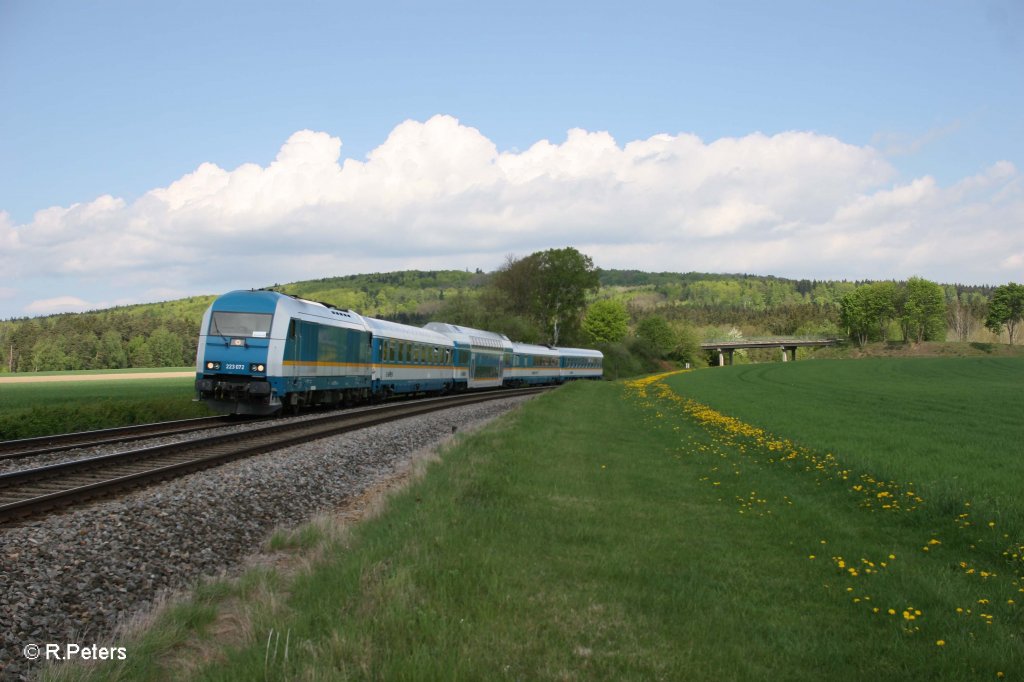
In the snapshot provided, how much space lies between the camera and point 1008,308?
138m

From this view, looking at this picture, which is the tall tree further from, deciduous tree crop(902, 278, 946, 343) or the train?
the train

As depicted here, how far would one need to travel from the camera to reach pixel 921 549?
27.1 feet

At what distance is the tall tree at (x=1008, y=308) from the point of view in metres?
136


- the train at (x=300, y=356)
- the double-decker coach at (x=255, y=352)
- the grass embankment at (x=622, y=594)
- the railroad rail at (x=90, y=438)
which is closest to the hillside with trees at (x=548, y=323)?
the train at (x=300, y=356)

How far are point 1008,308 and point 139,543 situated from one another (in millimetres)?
163416

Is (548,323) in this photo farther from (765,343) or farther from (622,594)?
(622,594)

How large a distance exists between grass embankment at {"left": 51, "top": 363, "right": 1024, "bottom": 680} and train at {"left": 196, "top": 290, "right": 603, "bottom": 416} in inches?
454

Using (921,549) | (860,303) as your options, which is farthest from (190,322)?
(921,549)

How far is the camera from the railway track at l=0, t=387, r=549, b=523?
9.55 m

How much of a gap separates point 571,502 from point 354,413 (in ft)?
53.7

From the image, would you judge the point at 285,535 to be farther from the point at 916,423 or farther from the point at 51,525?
the point at 916,423

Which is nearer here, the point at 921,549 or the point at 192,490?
the point at 921,549

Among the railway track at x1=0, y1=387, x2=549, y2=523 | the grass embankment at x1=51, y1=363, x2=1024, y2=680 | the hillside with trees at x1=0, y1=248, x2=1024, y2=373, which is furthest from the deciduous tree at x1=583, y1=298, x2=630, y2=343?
the grass embankment at x1=51, y1=363, x2=1024, y2=680

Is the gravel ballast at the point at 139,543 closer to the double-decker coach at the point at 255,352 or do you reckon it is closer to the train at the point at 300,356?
the double-decker coach at the point at 255,352
